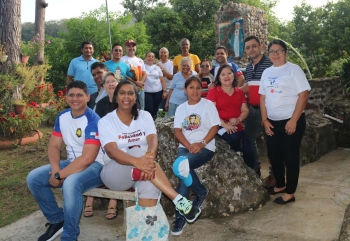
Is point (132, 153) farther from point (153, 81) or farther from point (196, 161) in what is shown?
point (153, 81)

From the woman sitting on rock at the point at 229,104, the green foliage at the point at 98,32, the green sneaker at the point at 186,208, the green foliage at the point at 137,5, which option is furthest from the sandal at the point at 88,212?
the green foliage at the point at 137,5

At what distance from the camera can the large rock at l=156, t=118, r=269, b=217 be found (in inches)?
150

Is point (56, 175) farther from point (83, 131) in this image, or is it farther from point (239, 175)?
point (239, 175)

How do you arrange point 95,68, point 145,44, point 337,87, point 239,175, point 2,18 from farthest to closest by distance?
point 145,44
point 2,18
point 337,87
point 95,68
point 239,175

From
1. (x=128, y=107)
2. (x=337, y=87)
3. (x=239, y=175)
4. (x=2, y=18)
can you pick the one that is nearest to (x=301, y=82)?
(x=239, y=175)

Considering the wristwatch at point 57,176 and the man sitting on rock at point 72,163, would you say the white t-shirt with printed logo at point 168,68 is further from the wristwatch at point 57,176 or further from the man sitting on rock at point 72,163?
the wristwatch at point 57,176

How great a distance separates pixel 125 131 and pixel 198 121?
77cm

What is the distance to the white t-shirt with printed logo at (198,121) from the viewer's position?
12.3 ft

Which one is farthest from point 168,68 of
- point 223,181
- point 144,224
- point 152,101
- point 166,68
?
point 144,224

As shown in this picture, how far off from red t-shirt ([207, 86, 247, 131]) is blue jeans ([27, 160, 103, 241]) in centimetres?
143

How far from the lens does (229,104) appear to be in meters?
4.10

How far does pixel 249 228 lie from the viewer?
11.3 ft

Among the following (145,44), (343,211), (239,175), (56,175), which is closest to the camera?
(56,175)

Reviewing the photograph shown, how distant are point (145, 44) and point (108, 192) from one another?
21199 millimetres
